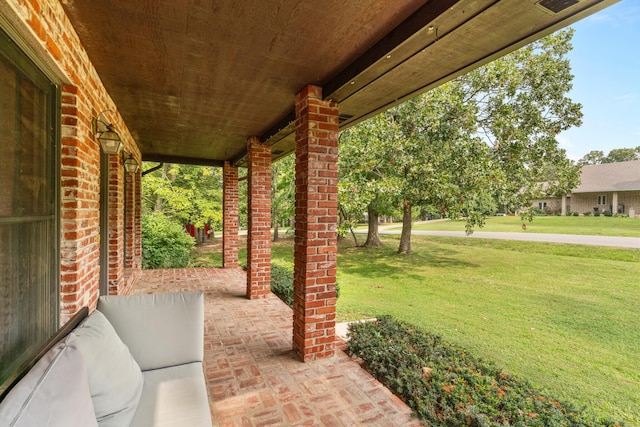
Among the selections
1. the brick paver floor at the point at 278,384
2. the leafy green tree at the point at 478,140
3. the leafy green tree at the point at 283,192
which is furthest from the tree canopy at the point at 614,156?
the brick paver floor at the point at 278,384

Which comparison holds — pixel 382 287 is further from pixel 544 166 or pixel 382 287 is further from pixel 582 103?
pixel 582 103

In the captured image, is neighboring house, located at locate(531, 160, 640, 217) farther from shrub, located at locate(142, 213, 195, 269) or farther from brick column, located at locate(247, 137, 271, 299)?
shrub, located at locate(142, 213, 195, 269)

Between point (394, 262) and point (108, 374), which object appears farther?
point (394, 262)

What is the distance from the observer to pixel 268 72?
2.69 m

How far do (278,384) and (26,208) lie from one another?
2.15 meters

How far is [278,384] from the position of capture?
256 cm

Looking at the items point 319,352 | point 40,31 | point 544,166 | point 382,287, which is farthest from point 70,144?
point 544,166

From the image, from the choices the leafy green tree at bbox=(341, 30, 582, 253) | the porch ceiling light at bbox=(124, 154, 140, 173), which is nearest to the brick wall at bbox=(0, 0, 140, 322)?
the porch ceiling light at bbox=(124, 154, 140, 173)

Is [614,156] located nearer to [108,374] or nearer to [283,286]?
[283,286]

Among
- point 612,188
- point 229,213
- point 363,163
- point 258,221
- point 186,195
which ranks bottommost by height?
point 258,221

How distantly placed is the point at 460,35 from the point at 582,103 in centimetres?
962

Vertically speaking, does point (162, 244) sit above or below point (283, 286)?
above

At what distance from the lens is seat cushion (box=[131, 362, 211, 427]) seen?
1.57m

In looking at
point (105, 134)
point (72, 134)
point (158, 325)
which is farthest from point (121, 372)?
point (105, 134)
